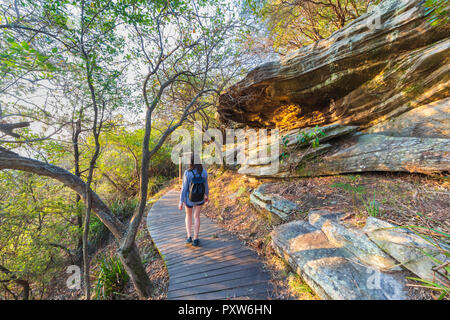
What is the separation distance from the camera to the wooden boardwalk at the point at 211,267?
101 inches

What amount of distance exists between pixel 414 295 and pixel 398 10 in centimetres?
614

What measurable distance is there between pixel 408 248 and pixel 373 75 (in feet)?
16.6

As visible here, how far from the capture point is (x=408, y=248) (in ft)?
6.44

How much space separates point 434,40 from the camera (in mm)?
3639

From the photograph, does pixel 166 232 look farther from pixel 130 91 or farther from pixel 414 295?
pixel 414 295

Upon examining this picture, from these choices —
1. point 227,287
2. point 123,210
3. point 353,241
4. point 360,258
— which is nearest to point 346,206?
point 353,241

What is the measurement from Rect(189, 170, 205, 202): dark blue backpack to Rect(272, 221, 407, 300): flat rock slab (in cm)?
190

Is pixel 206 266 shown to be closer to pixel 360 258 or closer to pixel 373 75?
pixel 360 258

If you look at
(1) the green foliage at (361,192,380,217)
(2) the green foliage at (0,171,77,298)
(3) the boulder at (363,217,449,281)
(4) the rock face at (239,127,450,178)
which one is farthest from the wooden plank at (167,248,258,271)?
(2) the green foliage at (0,171,77,298)

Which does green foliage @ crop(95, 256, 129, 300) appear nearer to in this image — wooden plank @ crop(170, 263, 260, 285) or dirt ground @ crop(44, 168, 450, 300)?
dirt ground @ crop(44, 168, 450, 300)

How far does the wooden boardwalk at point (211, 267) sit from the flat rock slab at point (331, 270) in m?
0.69

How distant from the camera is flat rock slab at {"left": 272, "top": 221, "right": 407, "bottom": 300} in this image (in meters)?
1.84

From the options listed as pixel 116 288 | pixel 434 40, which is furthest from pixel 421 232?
pixel 116 288
